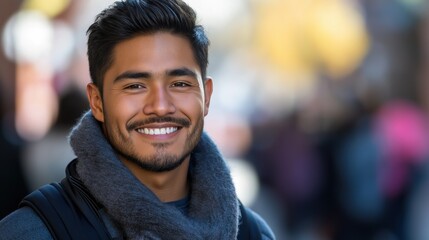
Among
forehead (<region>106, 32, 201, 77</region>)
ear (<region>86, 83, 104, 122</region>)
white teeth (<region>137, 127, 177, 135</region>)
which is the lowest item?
white teeth (<region>137, 127, 177, 135</region>)

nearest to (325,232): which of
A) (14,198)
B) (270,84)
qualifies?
(270,84)

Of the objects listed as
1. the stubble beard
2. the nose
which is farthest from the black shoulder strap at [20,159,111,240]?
the nose

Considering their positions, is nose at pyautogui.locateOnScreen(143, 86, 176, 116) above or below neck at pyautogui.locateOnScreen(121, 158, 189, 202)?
above

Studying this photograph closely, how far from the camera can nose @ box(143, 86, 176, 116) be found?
3.94 m

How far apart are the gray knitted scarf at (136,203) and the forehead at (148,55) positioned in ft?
0.83

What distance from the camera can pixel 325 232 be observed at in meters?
9.58

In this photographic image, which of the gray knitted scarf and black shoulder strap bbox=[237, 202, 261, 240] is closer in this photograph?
the gray knitted scarf

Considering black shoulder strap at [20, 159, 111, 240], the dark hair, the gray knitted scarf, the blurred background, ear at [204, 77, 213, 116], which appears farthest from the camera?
the blurred background

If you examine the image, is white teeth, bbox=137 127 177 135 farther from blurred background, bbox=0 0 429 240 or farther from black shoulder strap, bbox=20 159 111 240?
blurred background, bbox=0 0 429 240

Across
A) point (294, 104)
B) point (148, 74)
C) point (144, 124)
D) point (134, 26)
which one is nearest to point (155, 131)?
point (144, 124)

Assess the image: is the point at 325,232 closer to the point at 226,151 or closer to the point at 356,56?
the point at 226,151

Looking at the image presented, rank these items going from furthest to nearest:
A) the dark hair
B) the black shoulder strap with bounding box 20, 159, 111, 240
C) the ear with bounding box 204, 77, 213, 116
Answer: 1. the ear with bounding box 204, 77, 213, 116
2. the dark hair
3. the black shoulder strap with bounding box 20, 159, 111, 240

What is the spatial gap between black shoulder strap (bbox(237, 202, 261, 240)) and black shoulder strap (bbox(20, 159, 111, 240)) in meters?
0.60

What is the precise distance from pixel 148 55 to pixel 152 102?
6.4 inches
